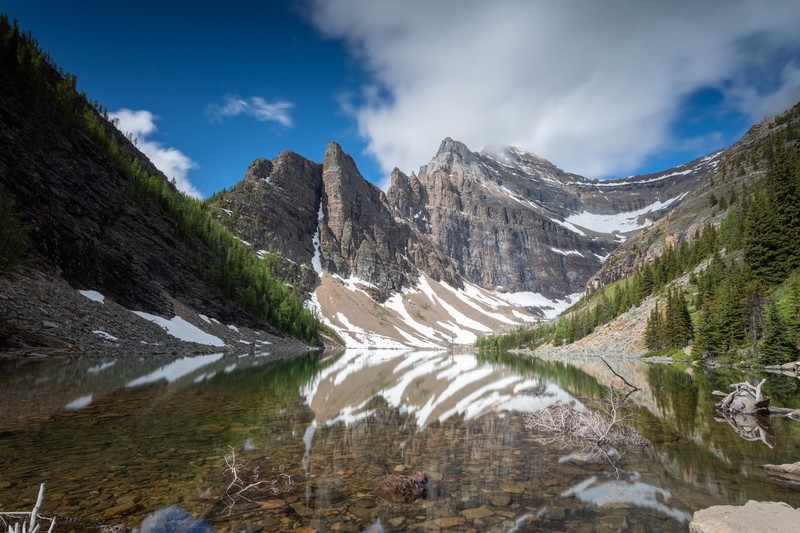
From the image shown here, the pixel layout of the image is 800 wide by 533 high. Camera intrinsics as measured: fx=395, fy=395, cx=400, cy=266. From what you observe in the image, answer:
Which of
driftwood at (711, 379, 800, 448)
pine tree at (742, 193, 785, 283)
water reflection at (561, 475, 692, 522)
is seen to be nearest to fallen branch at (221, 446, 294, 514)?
water reflection at (561, 475, 692, 522)

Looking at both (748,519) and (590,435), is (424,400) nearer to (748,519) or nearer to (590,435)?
(590,435)

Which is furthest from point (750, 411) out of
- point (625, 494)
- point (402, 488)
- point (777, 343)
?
point (777, 343)

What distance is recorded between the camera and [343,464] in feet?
35.2

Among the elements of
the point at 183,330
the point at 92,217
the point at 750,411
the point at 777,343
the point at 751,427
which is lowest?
the point at 751,427

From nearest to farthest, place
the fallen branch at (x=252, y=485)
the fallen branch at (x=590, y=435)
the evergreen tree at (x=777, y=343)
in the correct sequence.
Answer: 1. the fallen branch at (x=252, y=485)
2. the fallen branch at (x=590, y=435)
3. the evergreen tree at (x=777, y=343)

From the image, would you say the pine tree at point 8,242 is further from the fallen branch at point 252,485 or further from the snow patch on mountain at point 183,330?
the fallen branch at point 252,485

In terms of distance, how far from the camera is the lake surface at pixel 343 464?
24.5ft

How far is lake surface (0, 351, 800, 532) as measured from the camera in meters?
7.46

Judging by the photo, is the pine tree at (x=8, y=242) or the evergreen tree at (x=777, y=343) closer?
the pine tree at (x=8, y=242)

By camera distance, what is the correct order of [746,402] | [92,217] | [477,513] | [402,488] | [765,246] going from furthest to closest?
[92,217] < [765,246] < [746,402] < [402,488] < [477,513]

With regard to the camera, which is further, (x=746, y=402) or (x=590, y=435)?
(x=746, y=402)

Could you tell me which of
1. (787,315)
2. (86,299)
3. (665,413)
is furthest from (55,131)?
(787,315)

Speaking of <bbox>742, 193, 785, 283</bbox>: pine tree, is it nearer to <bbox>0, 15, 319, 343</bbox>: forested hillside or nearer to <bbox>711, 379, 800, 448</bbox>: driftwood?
<bbox>711, 379, 800, 448</bbox>: driftwood

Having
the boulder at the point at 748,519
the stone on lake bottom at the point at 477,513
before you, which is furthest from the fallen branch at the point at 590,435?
the stone on lake bottom at the point at 477,513
